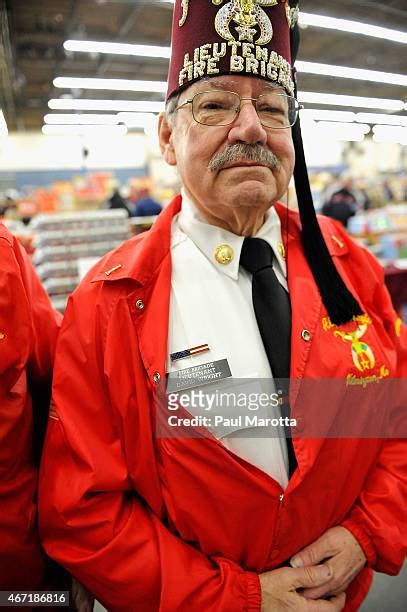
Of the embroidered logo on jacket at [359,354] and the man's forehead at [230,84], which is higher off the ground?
the man's forehead at [230,84]

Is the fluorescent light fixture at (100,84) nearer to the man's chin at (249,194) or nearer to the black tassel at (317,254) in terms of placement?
the black tassel at (317,254)

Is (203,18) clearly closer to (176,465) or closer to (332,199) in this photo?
(176,465)

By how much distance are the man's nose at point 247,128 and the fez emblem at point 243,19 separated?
142 millimetres

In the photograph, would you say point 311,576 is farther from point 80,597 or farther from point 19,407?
point 19,407

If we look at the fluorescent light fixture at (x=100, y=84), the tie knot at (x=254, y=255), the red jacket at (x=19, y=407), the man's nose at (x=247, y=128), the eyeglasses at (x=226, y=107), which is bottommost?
the red jacket at (x=19, y=407)

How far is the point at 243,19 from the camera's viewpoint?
89cm

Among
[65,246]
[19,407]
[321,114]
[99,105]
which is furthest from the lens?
[99,105]

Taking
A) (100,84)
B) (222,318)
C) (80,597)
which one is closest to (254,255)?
(222,318)

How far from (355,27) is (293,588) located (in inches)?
52.3

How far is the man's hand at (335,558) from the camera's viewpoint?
0.87 m

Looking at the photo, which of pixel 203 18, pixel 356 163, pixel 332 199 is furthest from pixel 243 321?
pixel 356 163

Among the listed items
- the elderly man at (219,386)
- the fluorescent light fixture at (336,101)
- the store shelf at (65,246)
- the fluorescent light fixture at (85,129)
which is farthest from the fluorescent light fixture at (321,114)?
the fluorescent light fixture at (85,129)

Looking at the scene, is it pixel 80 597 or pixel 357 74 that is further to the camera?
pixel 357 74

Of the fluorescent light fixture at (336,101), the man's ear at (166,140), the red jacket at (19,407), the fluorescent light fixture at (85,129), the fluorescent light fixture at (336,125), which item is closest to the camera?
the red jacket at (19,407)
